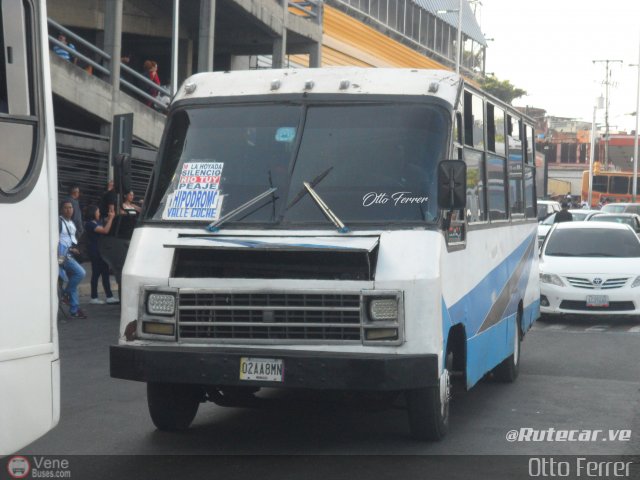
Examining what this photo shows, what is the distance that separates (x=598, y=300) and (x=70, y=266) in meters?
7.95

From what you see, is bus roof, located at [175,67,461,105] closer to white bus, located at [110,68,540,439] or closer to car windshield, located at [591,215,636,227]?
white bus, located at [110,68,540,439]

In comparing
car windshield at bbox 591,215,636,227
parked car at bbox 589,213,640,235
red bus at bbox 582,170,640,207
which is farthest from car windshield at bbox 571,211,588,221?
red bus at bbox 582,170,640,207

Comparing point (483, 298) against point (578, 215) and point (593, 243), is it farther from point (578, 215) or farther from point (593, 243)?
point (578, 215)

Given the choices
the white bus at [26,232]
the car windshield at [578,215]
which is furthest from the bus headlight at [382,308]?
the car windshield at [578,215]

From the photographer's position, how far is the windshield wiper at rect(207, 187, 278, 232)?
812 cm

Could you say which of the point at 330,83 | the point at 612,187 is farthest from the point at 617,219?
the point at 612,187

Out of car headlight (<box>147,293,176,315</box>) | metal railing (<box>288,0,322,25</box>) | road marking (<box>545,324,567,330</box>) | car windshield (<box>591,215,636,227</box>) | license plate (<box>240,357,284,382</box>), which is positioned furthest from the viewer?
metal railing (<box>288,0,322,25</box>)

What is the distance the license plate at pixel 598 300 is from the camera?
59.0ft

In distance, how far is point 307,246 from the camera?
7.70 metres

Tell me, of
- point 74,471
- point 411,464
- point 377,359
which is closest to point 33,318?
point 74,471

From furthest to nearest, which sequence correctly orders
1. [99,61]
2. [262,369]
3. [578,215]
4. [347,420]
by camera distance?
1. [578,215]
2. [99,61]
3. [347,420]
4. [262,369]

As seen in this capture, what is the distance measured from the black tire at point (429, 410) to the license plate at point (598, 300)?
10120 mm

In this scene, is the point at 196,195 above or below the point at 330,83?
below

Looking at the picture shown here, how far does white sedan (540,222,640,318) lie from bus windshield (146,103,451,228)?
10.2 m
